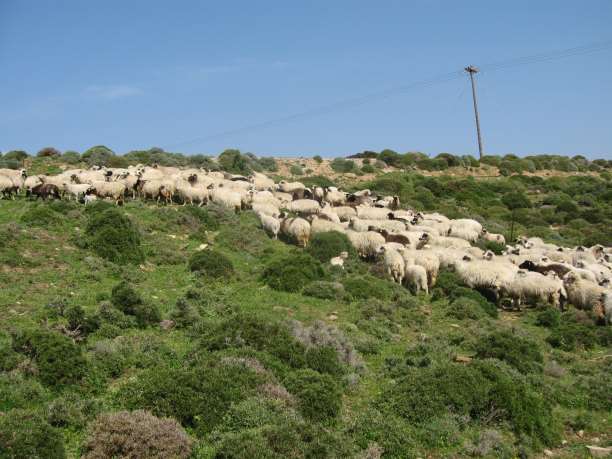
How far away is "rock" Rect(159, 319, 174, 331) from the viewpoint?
15.1 metres

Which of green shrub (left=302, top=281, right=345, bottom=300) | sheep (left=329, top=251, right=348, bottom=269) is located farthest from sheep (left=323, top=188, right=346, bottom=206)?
green shrub (left=302, top=281, right=345, bottom=300)

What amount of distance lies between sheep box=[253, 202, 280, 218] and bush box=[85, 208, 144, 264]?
754 cm

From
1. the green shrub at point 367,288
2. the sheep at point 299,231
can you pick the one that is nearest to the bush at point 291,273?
the green shrub at point 367,288

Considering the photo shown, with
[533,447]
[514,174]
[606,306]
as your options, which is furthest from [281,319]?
[514,174]

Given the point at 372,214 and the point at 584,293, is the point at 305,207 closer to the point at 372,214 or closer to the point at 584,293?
the point at 372,214

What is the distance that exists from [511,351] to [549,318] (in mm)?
4691

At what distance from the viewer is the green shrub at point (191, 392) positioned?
10797 mm

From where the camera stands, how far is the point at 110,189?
91.2 ft

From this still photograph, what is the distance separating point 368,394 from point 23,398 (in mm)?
6279

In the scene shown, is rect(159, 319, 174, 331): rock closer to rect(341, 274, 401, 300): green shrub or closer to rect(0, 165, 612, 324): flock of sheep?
rect(341, 274, 401, 300): green shrub

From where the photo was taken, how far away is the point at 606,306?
66.3 feet

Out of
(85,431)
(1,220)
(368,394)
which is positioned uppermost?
(1,220)

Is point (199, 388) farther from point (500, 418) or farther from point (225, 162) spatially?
point (225, 162)

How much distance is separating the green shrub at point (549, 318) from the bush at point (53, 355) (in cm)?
1336
